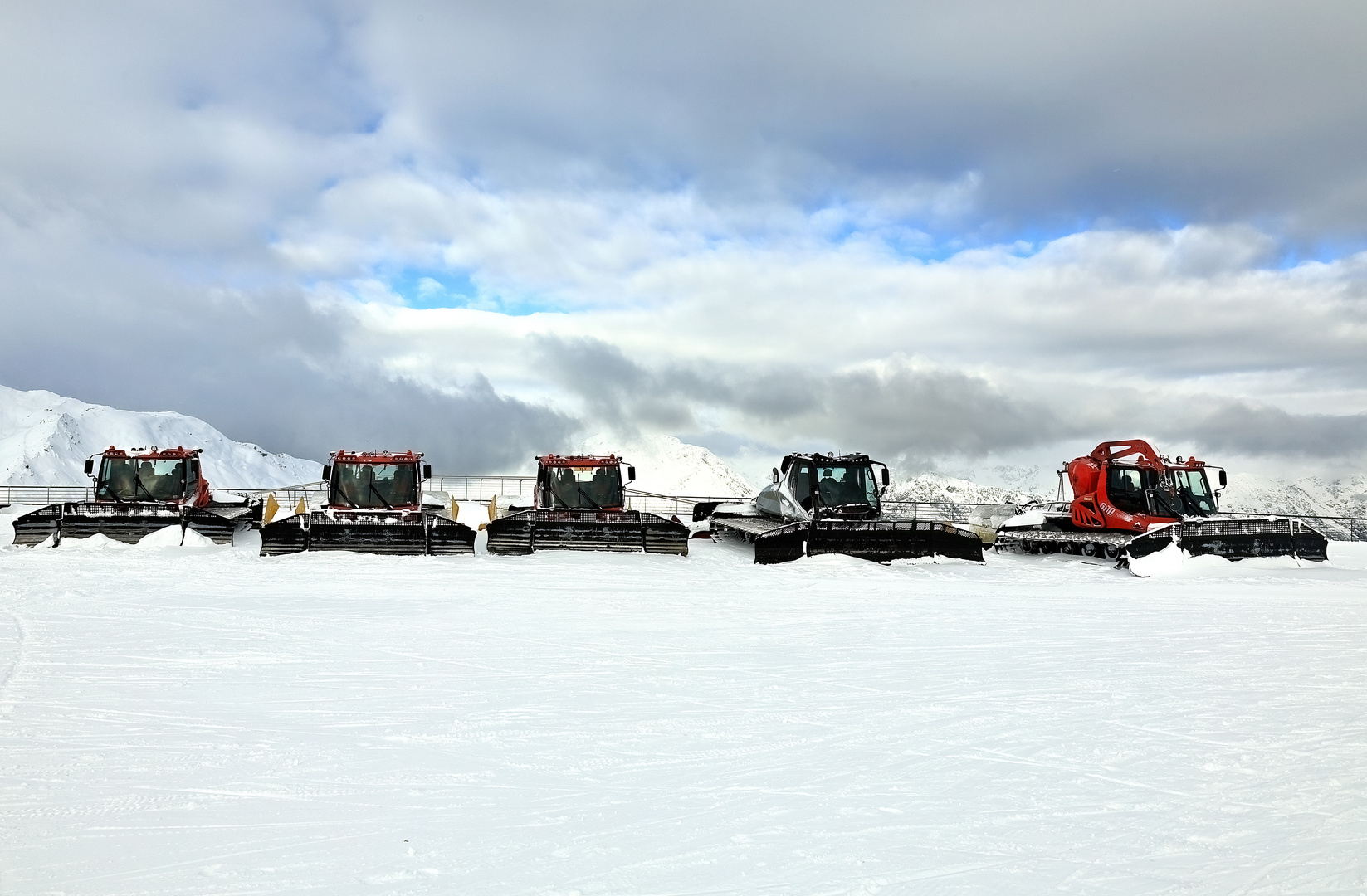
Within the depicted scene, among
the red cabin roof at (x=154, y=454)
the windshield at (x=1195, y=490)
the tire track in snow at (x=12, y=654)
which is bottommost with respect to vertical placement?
the tire track in snow at (x=12, y=654)

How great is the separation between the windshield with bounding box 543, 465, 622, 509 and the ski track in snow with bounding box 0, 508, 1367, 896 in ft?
31.6

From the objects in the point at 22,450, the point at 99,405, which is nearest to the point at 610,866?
the point at 22,450

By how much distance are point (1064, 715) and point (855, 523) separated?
12.2m

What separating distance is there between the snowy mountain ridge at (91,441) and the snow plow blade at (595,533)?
118m

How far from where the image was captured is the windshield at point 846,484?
20188mm

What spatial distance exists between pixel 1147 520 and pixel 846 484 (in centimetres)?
591

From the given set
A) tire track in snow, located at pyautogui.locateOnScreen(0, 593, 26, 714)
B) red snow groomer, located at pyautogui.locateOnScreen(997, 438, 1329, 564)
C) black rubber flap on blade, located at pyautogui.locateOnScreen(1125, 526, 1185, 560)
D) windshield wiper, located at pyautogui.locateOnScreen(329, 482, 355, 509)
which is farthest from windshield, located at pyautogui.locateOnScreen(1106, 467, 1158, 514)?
tire track in snow, located at pyautogui.locateOnScreen(0, 593, 26, 714)

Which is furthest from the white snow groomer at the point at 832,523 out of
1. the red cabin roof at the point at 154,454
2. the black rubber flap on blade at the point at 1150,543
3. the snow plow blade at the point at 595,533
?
the red cabin roof at the point at 154,454

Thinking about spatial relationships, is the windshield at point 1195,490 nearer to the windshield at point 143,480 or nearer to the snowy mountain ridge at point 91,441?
the windshield at point 143,480

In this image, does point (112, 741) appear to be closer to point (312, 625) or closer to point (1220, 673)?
point (312, 625)

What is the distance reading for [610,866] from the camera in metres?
3.60

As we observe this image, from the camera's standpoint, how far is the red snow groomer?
1733cm

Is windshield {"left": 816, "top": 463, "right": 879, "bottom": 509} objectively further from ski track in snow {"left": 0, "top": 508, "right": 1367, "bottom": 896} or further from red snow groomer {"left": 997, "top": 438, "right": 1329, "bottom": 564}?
ski track in snow {"left": 0, "top": 508, "right": 1367, "bottom": 896}

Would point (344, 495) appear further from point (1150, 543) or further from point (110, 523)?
point (1150, 543)
